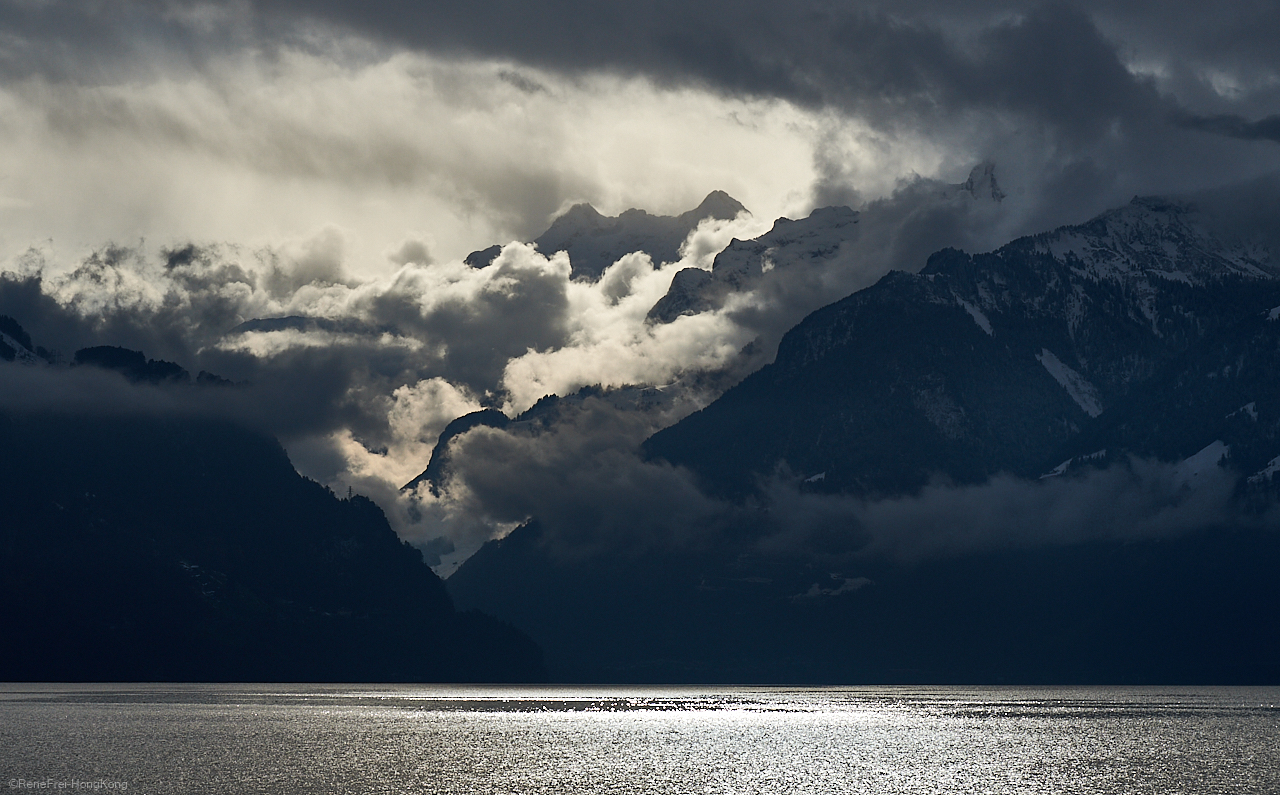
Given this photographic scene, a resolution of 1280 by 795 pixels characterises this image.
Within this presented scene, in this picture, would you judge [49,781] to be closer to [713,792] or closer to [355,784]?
[355,784]

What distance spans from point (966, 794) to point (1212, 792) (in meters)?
33.4

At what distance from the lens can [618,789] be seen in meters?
195

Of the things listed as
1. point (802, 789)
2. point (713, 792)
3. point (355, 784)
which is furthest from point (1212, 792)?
point (355, 784)

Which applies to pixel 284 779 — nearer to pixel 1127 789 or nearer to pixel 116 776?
pixel 116 776

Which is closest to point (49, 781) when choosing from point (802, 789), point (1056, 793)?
point (802, 789)

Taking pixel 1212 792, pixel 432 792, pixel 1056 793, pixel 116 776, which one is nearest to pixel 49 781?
pixel 116 776

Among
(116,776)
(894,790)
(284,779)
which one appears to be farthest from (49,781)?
(894,790)

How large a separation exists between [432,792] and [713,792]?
125ft

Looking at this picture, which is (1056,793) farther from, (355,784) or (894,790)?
(355,784)

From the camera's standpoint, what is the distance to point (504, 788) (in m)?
195

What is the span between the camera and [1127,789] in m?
195

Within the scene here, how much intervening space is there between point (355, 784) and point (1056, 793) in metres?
96.5

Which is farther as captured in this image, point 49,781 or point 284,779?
point 284,779

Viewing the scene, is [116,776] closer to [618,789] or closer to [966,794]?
[618,789]
